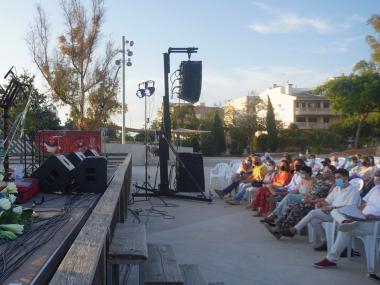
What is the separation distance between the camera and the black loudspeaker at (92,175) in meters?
7.17

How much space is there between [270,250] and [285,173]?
333 cm

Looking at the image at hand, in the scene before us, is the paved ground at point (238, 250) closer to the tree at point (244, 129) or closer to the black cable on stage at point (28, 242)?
the black cable on stage at point (28, 242)

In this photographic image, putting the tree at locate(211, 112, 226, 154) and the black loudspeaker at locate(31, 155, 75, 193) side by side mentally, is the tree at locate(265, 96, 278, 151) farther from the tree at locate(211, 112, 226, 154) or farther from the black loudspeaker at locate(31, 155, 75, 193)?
the black loudspeaker at locate(31, 155, 75, 193)

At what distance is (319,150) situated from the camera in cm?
4484

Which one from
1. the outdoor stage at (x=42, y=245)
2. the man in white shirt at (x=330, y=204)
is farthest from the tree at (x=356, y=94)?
the outdoor stage at (x=42, y=245)

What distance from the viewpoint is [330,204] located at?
7031 mm

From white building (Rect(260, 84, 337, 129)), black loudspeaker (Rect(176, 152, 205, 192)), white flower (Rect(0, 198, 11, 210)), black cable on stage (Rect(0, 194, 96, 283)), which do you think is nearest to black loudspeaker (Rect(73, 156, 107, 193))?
black cable on stage (Rect(0, 194, 96, 283))

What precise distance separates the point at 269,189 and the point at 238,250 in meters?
3.06

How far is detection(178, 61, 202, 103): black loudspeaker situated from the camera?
39.9ft

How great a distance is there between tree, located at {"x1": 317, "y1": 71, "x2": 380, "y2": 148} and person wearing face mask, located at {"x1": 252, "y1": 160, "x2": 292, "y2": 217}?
114 feet

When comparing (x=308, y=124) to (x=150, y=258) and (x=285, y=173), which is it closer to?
(x=285, y=173)

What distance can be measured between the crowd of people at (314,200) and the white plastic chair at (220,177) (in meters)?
2.48

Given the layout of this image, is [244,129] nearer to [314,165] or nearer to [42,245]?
[314,165]

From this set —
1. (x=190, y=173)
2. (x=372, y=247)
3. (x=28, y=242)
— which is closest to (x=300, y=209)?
(x=372, y=247)
